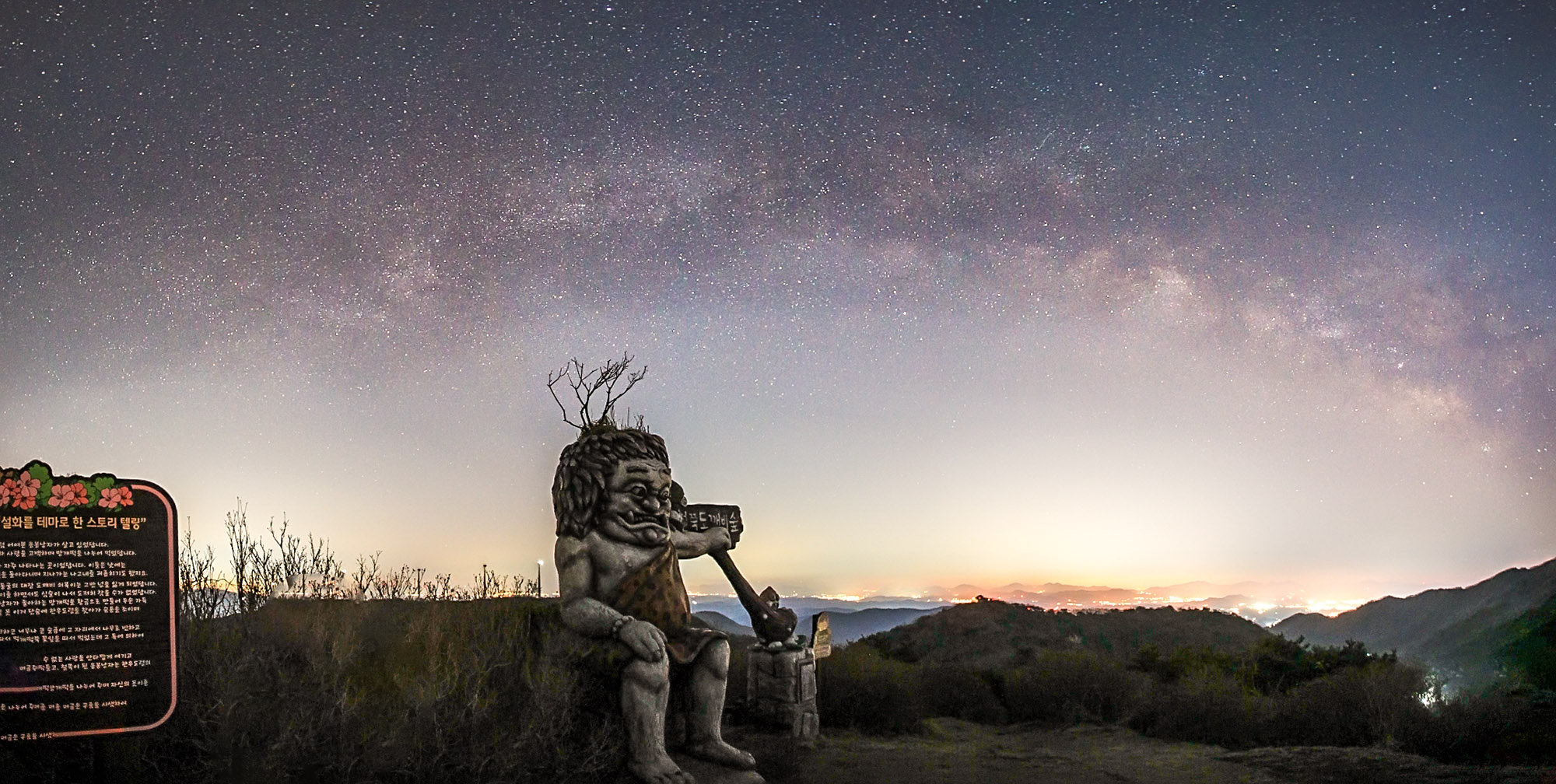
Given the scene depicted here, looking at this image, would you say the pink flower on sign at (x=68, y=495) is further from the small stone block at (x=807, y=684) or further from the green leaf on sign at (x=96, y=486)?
the small stone block at (x=807, y=684)

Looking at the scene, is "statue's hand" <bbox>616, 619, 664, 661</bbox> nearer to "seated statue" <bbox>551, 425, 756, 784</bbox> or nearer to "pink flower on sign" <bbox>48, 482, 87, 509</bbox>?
"seated statue" <bbox>551, 425, 756, 784</bbox>

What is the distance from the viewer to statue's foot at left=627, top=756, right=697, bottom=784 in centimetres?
700

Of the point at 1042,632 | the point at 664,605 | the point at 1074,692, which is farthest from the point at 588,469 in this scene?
the point at 1042,632

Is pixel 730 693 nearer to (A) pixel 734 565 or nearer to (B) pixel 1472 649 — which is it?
(A) pixel 734 565

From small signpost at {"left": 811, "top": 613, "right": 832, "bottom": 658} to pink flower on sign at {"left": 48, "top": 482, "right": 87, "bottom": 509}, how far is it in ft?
20.3

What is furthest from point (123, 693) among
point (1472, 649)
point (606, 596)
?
point (1472, 649)

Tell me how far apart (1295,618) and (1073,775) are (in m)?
9.34

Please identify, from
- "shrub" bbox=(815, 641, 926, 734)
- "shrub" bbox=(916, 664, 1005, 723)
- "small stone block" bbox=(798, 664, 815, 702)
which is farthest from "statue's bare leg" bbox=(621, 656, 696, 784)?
"shrub" bbox=(916, 664, 1005, 723)

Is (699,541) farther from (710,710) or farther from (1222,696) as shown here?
(1222,696)

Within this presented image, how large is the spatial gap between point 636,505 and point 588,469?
41 cm

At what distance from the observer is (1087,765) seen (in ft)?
31.2

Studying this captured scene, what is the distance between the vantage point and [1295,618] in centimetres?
1662

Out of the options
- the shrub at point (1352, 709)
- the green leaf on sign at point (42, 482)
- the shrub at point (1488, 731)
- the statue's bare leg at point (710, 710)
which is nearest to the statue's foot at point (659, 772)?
the statue's bare leg at point (710, 710)

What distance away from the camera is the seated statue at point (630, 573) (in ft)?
24.0
